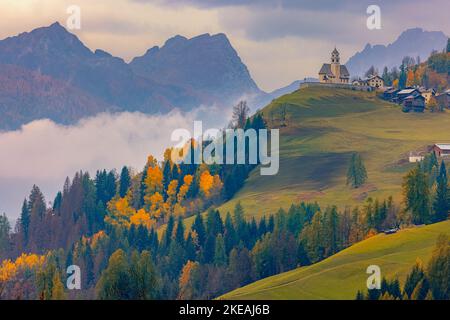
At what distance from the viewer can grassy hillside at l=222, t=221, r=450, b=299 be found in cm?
13738

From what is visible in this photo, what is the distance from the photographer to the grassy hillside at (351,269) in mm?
137375

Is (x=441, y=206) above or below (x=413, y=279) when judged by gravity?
above

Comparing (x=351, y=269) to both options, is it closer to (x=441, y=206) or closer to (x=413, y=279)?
(x=413, y=279)

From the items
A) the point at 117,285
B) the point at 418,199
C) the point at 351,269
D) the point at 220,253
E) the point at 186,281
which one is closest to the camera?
the point at 117,285

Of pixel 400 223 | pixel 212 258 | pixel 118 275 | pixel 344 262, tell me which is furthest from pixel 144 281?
pixel 212 258

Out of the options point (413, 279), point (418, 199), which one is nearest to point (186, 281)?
point (418, 199)

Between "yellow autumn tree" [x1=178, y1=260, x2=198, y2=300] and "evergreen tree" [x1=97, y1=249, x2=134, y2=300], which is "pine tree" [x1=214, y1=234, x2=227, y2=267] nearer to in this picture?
"yellow autumn tree" [x1=178, y1=260, x2=198, y2=300]

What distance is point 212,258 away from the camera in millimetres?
195625

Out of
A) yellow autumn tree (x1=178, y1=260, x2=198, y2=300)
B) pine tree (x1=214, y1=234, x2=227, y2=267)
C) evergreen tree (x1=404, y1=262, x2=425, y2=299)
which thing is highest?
evergreen tree (x1=404, y1=262, x2=425, y2=299)

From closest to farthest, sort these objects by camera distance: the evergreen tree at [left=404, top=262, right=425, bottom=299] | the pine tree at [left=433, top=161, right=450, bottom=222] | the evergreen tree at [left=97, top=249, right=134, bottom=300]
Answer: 1. the evergreen tree at [left=97, top=249, right=134, bottom=300]
2. the evergreen tree at [left=404, top=262, right=425, bottom=299]
3. the pine tree at [left=433, top=161, right=450, bottom=222]

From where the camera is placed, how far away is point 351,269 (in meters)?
144

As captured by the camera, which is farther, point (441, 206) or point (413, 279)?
point (441, 206)

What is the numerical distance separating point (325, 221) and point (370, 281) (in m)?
41.0

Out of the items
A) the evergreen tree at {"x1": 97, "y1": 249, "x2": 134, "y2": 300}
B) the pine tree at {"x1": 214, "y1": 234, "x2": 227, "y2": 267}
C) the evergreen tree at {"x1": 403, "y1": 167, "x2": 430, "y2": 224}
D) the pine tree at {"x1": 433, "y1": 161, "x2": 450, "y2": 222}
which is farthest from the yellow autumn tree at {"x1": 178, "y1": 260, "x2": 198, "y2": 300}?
the evergreen tree at {"x1": 97, "y1": 249, "x2": 134, "y2": 300}
